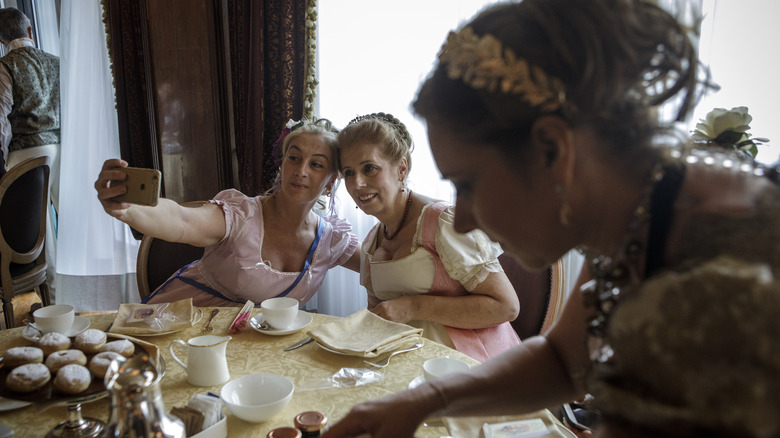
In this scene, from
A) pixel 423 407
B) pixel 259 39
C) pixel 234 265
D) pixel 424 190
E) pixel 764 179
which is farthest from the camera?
pixel 259 39

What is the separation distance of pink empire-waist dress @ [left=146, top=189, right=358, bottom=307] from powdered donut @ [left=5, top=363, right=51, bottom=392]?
3.29ft

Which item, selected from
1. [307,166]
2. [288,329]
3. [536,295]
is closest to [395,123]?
[307,166]

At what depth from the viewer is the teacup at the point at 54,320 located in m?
1.16

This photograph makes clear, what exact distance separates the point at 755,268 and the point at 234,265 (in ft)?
5.73

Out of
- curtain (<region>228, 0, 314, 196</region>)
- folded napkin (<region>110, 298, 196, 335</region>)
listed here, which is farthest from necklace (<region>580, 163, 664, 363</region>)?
curtain (<region>228, 0, 314, 196</region>)

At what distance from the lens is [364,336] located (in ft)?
4.15

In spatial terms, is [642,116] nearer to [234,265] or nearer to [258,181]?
[234,265]

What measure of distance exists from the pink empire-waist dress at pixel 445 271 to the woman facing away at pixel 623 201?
87cm

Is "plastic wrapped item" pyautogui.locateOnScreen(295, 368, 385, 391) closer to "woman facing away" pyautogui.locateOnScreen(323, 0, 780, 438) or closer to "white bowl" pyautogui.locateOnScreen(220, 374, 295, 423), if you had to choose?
"white bowl" pyautogui.locateOnScreen(220, 374, 295, 423)

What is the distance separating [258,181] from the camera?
2.99 metres

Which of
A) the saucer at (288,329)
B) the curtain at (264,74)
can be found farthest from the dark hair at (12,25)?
the saucer at (288,329)

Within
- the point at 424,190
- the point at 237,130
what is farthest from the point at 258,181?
the point at 424,190

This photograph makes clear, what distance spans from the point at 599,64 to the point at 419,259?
123 cm

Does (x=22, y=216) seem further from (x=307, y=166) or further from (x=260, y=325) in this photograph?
(x=260, y=325)
